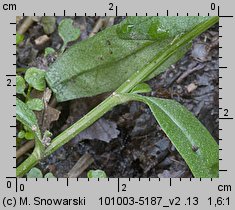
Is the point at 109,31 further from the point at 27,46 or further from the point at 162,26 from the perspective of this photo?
the point at 27,46

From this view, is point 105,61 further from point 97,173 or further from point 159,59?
point 97,173

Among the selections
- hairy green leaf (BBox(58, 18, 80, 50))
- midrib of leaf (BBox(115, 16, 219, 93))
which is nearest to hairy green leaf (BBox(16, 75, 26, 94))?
hairy green leaf (BBox(58, 18, 80, 50))

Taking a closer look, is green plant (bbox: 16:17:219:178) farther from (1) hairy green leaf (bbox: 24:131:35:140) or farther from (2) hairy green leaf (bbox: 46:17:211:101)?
(1) hairy green leaf (bbox: 24:131:35:140)

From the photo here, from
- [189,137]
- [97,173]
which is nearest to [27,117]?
[97,173]

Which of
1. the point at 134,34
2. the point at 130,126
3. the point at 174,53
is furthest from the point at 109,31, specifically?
the point at 130,126

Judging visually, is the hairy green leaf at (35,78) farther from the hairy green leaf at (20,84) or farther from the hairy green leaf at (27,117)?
the hairy green leaf at (27,117)

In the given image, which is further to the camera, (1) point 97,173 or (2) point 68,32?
(2) point 68,32
